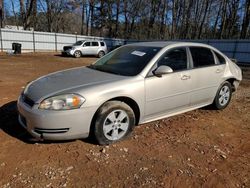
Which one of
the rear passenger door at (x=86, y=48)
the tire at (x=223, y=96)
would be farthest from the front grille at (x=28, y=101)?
the rear passenger door at (x=86, y=48)

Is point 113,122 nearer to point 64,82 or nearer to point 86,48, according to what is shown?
Answer: point 64,82

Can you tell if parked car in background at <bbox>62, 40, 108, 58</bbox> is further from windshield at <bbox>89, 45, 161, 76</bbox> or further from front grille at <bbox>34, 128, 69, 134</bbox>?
front grille at <bbox>34, 128, 69, 134</bbox>

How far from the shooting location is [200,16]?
38.9 m

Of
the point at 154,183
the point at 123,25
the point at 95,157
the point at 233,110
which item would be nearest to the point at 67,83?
the point at 95,157

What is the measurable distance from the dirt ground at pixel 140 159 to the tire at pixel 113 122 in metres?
0.13

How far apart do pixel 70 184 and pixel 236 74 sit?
14.8 ft

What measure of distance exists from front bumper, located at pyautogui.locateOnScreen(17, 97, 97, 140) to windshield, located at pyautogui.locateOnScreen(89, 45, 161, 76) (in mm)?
1013

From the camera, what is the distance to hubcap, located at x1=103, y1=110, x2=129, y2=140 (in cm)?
354

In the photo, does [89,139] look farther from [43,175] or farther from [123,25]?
[123,25]

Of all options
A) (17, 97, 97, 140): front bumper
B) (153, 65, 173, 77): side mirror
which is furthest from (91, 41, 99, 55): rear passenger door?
(17, 97, 97, 140): front bumper

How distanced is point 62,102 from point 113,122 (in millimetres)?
820

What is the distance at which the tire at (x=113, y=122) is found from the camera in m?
3.44

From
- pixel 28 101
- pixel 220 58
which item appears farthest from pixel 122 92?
pixel 220 58

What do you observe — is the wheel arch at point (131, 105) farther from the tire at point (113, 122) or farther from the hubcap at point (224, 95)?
the hubcap at point (224, 95)
